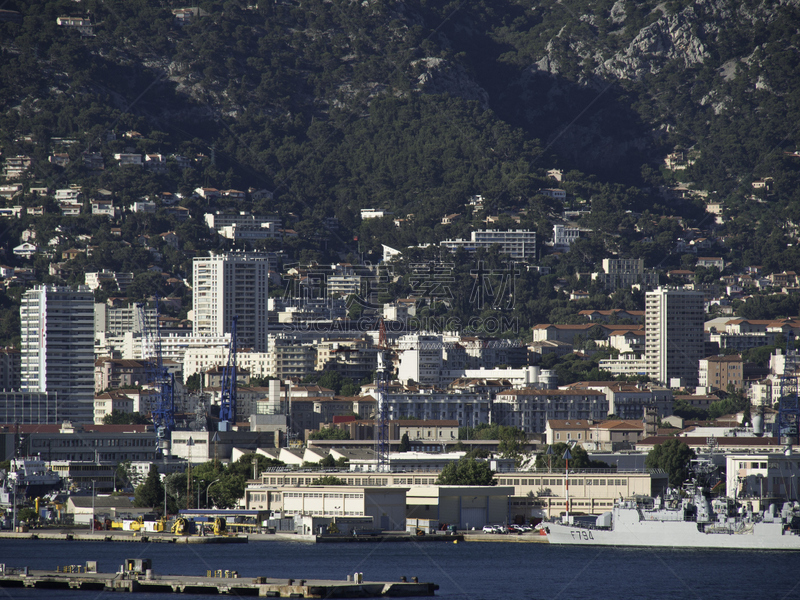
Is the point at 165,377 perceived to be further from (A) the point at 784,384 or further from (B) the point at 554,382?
(A) the point at 784,384

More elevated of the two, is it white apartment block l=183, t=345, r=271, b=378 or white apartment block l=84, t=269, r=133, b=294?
white apartment block l=84, t=269, r=133, b=294

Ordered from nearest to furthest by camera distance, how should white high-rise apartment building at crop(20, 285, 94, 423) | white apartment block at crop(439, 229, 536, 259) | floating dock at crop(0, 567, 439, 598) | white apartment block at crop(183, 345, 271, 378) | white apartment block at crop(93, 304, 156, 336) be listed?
floating dock at crop(0, 567, 439, 598) → white high-rise apartment building at crop(20, 285, 94, 423) → white apartment block at crop(183, 345, 271, 378) → white apartment block at crop(93, 304, 156, 336) → white apartment block at crop(439, 229, 536, 259)

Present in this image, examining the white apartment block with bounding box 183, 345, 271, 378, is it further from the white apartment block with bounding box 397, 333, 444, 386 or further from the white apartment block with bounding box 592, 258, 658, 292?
the white apartment block with bounding box 592, 258, 658, 292

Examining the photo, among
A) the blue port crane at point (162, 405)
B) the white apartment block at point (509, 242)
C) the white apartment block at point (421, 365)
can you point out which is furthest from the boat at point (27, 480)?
the white apartment block at point (509, 242)

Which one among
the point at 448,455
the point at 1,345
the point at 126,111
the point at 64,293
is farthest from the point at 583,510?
the point at 126,111

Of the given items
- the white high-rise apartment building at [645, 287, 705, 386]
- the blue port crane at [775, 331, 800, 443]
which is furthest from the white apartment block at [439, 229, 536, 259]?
the blue port crane at [775, 331, 800, 443]

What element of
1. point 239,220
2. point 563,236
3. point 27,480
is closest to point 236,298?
point 239,220
